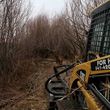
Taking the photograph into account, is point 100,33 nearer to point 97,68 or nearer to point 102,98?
point 97,68

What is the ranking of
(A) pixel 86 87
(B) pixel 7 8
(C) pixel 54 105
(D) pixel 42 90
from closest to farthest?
(A) pixel 86 87 < (C) pixel 54 105 < (D) pixel 42 90 < (B) pixel 7 8

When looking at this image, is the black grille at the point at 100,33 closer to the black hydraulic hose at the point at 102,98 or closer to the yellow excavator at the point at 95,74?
the yellow excavator at the point at 95,74

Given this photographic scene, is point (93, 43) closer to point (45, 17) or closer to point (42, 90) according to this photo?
point (42, 90)

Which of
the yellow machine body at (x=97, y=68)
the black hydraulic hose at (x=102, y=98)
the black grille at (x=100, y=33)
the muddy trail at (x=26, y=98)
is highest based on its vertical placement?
the black grille at (x=100, y=33)

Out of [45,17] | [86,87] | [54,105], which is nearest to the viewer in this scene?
[86,87]

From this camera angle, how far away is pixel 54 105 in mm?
7262

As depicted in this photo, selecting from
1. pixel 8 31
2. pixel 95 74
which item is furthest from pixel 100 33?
pixel 8 31

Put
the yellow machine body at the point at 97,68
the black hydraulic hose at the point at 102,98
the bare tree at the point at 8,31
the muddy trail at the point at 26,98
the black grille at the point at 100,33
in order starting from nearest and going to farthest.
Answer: the black hydraulic hose at the point at 102,98 → the yellow machine body at the point at 97,68 → the black grille at the point at 100,33 → the muddy trail at the point at 26,98 → the bare tree at the point at 8,31

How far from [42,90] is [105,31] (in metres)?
6.39

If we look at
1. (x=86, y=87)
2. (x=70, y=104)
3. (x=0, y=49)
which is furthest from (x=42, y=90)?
(x=86, y=87)

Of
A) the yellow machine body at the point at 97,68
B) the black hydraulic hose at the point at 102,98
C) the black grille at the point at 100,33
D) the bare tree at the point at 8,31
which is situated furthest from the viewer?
the bare tree at the point at 8,31

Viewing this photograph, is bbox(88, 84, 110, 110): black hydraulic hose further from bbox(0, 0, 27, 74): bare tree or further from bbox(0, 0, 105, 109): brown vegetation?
bbox(0, 0, 27, 74): bare tree

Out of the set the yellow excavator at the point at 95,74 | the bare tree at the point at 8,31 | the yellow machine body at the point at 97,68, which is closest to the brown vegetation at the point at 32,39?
the bare tree at the point at 8,31

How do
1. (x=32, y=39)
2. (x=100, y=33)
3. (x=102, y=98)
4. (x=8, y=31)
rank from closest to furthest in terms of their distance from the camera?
(x=102, y=98)
(x=100, y=33)
(x=8, y=31)
(x=32, y=39)
